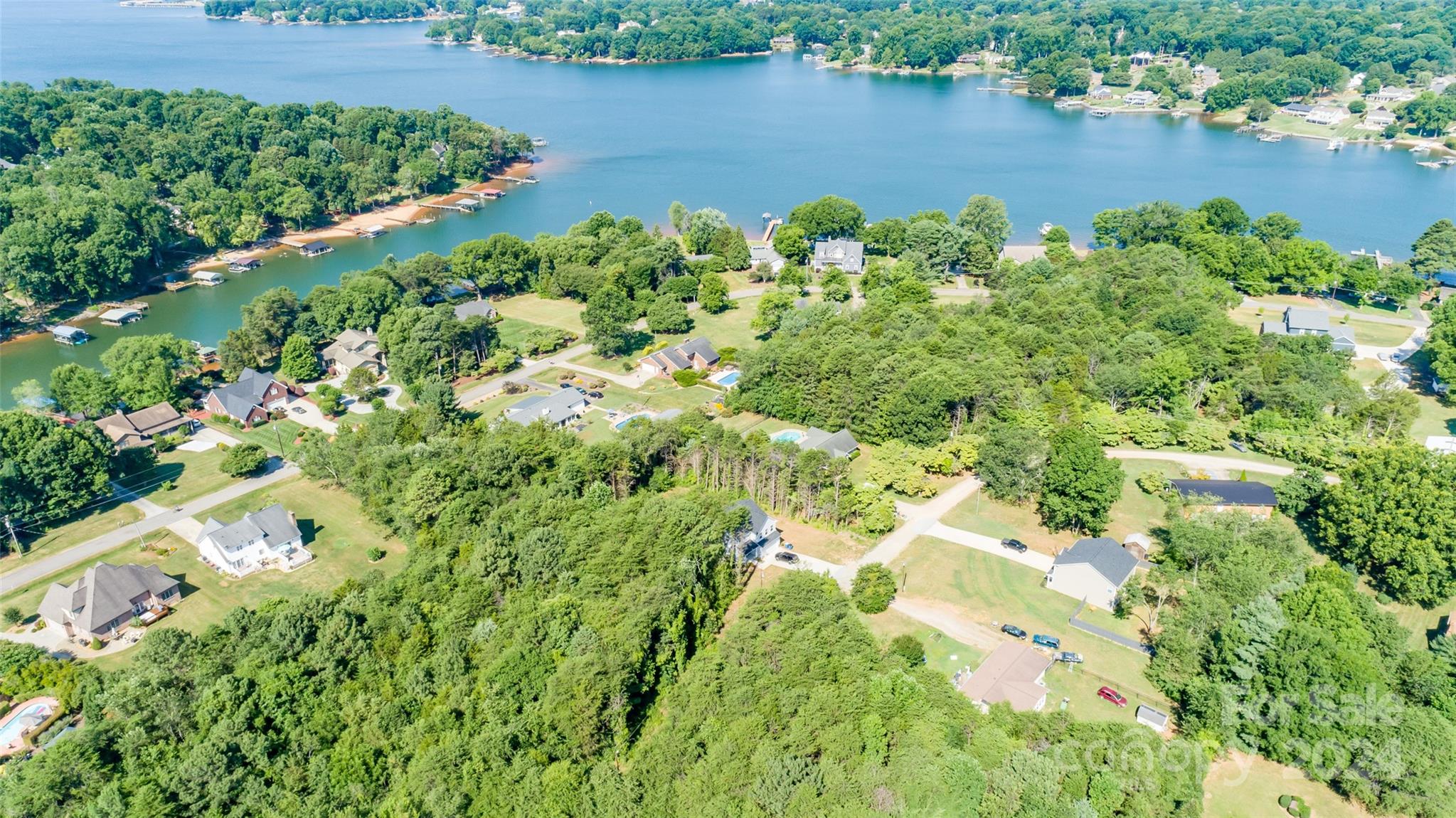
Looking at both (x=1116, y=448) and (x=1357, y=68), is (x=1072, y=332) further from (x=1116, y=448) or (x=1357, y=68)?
(x=1357, y=68)

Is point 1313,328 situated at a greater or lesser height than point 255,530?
greater

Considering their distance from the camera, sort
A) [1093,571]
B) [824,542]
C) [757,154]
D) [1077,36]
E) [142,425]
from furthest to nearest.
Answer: [1077,36] < [757,154] < [142,425] < [824,542] < [1093,571]

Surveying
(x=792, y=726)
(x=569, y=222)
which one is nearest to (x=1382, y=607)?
(x=792, y=726)

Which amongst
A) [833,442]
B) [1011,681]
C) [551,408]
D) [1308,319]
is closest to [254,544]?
[551,408]

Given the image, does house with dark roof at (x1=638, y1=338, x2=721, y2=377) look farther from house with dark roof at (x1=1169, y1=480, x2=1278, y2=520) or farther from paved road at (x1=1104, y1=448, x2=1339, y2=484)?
house with dark roof at (x1=1169, y1=480, x2=1278, y2=520)

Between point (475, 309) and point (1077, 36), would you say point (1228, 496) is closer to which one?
point (475, 309)

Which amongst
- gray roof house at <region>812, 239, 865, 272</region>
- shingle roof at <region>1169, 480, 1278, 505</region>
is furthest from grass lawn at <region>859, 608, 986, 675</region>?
gray roof house at <region>812, 239, 865, 272</region>

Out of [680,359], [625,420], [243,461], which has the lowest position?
[243,461]

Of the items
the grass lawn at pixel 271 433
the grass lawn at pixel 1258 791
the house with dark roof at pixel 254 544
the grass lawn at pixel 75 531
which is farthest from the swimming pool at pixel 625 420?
the grass lawn at pixel 1258 791
